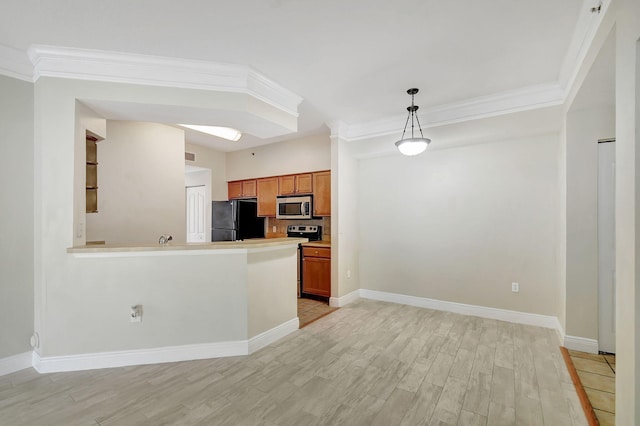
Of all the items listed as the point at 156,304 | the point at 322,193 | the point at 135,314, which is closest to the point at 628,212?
the point at 156,304

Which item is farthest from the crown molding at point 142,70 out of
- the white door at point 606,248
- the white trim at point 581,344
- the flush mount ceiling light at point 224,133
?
the white trim at point 581,344

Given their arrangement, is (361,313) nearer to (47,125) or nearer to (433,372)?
(433,372)

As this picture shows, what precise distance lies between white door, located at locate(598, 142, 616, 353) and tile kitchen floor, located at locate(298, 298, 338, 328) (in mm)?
2946

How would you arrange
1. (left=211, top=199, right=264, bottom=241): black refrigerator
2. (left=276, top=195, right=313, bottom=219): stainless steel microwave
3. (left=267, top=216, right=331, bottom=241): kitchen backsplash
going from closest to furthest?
(left=276, top=195, right=313, bottom=219): stainless steel microwave, (left=267, top=216, right=331, bottom=241): kitchen backsplash, (left=211, top=199, right=264, bottom=241): black refrigerator

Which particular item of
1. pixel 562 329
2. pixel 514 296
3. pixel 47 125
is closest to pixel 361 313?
pixel 514 296

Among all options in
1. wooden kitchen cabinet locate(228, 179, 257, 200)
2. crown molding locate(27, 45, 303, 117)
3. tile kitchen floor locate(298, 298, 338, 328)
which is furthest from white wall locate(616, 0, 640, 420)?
wooden kitchen cabinet locate(228, 179, 257, 200)

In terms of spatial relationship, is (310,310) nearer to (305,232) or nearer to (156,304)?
(305,232)

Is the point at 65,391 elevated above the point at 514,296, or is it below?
below

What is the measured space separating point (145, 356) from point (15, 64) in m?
2.75

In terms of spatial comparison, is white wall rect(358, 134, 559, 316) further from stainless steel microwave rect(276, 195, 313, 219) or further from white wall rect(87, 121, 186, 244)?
white wall rect(87, 121, 186, 244)

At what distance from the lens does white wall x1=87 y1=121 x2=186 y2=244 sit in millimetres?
3451

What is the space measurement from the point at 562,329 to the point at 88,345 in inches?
185

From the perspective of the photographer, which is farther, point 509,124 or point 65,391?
point 509,124

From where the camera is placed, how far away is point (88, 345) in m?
2.43
